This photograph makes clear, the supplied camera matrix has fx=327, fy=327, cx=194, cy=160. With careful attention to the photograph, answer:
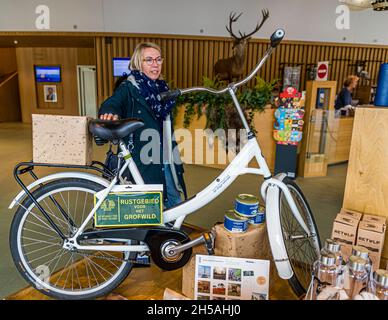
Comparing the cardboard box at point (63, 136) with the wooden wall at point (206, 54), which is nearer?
the cardboard box at point (63, 136)

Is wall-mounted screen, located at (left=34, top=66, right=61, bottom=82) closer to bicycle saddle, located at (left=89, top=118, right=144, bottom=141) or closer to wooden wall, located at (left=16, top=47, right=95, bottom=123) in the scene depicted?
wooden wall, located at (left=16, top=47, right=95, bottom=123)

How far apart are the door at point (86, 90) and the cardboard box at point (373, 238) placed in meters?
10.1

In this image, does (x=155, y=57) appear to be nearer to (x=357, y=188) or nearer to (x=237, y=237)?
(x=237, y=237)

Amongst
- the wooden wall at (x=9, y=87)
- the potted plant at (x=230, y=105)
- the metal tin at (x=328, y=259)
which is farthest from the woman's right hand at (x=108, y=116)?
the wooden wall at (x=9, y=87)

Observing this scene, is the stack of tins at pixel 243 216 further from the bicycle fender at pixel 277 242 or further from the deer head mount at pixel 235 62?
the deer head mount at pixel 235 62

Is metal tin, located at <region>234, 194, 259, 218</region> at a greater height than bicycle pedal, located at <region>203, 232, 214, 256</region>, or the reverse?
metal tin, located at <region>234, 194, 259, 218</region>

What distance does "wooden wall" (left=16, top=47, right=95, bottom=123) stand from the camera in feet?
35.3

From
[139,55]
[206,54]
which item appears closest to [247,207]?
[139,55]

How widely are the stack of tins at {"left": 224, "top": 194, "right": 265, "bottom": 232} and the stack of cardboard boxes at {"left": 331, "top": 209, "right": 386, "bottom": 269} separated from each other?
0.48 m

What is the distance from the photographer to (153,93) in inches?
86.0

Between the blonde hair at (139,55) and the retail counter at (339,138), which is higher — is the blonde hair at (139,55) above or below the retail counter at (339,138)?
above

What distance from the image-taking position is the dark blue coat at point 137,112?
2.06 m

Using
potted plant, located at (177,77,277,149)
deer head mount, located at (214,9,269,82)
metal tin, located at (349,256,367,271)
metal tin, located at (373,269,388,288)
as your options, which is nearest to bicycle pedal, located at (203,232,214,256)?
metal tin, located at (349,256,367,271)

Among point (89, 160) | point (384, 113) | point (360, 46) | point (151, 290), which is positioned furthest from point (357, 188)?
point (360, 46)
